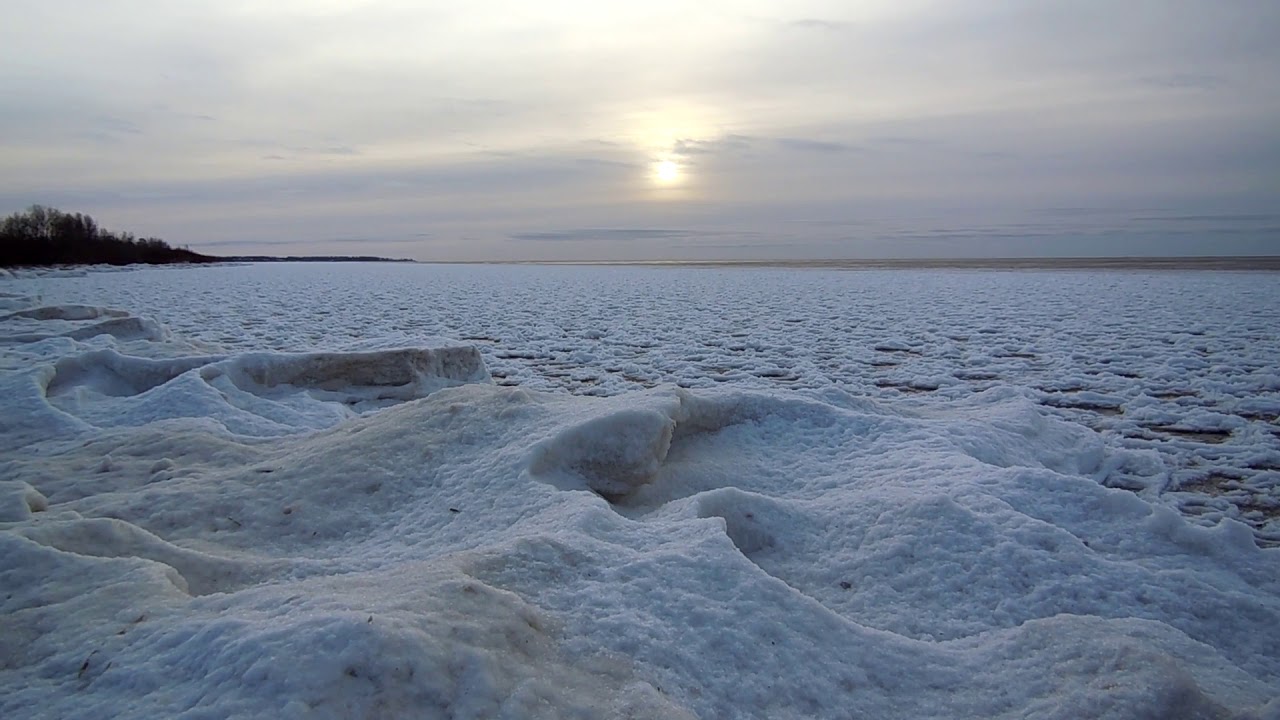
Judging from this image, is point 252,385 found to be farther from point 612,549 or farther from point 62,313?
point 62,313

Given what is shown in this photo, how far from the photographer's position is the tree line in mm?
50969

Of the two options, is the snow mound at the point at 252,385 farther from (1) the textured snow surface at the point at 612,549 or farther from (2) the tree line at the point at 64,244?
(2) the tree line at the point at 64,244

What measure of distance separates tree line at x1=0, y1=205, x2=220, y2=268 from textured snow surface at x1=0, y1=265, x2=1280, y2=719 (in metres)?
58.1

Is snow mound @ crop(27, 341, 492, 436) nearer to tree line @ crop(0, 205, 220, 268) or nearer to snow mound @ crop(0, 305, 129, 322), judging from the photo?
snow mound @ crop(0, 305, 129, 322)

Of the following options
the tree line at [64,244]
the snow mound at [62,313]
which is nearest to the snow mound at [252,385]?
the snow mound at [62,313]

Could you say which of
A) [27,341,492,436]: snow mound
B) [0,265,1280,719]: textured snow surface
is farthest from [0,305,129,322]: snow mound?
[27,341,492,436]: snow mound

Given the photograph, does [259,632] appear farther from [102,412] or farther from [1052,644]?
[102,412]

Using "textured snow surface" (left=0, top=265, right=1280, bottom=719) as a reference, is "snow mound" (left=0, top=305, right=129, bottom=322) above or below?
above

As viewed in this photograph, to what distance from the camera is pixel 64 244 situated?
182ft

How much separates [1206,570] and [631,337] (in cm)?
816

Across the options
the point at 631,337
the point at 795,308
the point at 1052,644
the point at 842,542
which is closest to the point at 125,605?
the point at 842,542

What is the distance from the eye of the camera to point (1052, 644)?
2037 millimetres

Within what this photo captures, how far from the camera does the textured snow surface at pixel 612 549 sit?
5.46ft

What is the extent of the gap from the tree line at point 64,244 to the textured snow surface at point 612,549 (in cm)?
5810
